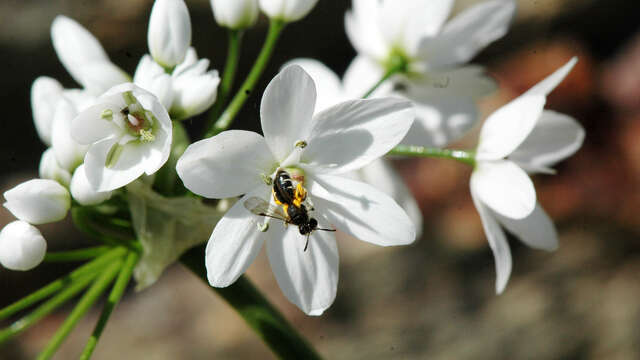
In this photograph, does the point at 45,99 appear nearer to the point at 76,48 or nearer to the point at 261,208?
the point at 76,48

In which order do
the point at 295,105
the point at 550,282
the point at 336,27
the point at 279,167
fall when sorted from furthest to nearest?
1. the point at 336,27
2. the point at 550,282
3. the point at 279,167
4. the point at 295,105

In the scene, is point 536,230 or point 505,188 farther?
point 536,230

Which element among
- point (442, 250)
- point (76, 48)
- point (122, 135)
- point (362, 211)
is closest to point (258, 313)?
point (362, 211)

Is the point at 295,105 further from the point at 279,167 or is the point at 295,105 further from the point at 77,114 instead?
the point at 77,114

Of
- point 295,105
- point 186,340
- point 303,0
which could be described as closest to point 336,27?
point 186,340

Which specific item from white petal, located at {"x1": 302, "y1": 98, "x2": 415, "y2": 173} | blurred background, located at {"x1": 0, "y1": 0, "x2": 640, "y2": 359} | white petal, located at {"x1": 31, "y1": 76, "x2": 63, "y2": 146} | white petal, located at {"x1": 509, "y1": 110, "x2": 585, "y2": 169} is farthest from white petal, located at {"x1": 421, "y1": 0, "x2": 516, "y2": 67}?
blurred background, located at {"x1": 0, "y1": 0, "x2": 640, "y2": 359}

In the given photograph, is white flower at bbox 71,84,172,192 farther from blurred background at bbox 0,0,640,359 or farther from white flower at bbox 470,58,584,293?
blurred background at bbox 0,0,640,359

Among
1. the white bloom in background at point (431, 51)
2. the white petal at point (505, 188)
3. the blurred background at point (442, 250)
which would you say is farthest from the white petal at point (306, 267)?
the blurred background at point (442, 250)
